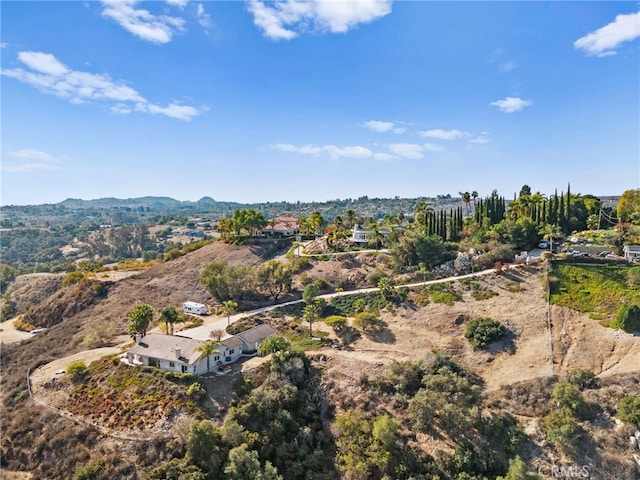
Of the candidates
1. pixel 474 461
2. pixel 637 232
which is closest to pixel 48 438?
pixel 474 461

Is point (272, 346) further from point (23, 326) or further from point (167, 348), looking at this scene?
point (23, 326)

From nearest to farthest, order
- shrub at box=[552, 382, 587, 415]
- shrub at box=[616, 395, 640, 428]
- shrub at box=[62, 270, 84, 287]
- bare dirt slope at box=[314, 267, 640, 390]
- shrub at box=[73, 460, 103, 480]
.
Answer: shrub at box=[73, 460, 103, 480]
shrub at box=[616, 395, 640, 428]
shrub at box=[552, 382, 587, 415]
bare dirt slope at box=[314, 267, 640, 390]
shrub at box=[62, 270, 84, 287]

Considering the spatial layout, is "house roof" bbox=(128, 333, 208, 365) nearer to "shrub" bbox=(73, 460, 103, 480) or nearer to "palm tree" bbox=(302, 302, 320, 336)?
"shrub" bbox=(73, 460, 103, 480)

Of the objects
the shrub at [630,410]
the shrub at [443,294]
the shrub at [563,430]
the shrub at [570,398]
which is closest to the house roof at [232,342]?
the shrub at [443,294]

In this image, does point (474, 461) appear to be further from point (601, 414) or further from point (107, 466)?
point (107, 466)

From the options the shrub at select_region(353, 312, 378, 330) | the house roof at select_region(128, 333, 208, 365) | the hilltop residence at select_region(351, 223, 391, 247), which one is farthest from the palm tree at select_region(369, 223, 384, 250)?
the house roof at select_region(128, 333, 208, 365)

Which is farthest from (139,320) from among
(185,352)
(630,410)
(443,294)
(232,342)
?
(630,410)
